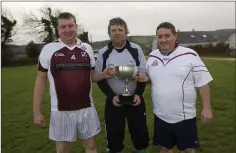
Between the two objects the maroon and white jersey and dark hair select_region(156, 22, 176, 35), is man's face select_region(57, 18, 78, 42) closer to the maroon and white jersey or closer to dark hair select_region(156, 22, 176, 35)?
the maroon and white jersey

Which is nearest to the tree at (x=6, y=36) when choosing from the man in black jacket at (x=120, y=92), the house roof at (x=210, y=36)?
the house roof at (x=210, y=36)

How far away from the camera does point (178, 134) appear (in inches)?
115

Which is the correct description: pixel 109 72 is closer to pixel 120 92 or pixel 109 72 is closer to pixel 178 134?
pixel 120 92

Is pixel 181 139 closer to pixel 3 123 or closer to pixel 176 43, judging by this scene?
pixel 176 43

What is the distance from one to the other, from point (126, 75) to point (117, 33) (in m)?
0.45

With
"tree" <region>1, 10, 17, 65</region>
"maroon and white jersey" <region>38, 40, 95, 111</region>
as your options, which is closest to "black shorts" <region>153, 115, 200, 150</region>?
"maroon and white jersey" <region>38, 40, 95, 111</region>

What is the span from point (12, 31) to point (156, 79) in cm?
2610

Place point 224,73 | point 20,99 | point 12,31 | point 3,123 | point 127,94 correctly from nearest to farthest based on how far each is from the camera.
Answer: point 127,94, point 3,123, point 20,99, point 224,73, point 12,31

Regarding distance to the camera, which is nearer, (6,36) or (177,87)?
(177,87)

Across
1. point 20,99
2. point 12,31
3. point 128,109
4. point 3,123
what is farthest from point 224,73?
point 12,31

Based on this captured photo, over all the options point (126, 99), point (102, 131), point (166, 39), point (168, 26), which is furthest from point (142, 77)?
point (102, 131)

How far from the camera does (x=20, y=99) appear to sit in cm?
1002

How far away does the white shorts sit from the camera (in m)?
2.94

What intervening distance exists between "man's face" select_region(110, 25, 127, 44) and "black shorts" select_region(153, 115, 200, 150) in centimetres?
92
